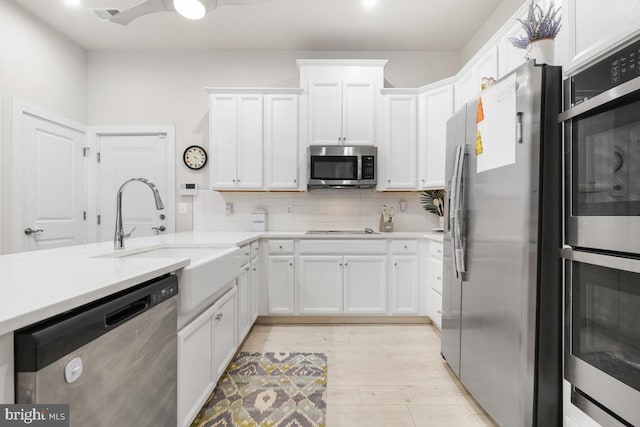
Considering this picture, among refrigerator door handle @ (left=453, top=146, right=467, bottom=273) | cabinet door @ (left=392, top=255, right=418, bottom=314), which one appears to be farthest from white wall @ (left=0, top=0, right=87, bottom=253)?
refrigerator door handle @ (left=453, top=146, right=467, bottom=273)

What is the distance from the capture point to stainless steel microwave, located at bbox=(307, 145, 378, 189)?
3.39 m

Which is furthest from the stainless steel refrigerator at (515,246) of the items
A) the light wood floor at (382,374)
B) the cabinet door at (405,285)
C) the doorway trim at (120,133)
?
the doorway trim at (120,133)

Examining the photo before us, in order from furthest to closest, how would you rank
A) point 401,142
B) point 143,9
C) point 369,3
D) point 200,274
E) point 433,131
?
point 401,142, point 433,131, point 369,3, point 143,9, point 200,274

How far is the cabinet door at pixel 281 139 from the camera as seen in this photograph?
11.3ft

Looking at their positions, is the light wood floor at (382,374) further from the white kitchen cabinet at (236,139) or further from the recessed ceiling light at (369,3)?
the recessed ceiling light at (369,3)

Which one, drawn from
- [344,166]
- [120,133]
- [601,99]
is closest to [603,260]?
[601,99]

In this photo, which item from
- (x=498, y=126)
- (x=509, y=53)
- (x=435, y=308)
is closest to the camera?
(x=498, y=126)

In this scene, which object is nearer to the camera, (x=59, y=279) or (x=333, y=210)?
(x=59, y=279)

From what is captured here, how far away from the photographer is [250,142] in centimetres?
346

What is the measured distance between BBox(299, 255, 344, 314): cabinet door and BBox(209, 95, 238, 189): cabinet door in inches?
47.6

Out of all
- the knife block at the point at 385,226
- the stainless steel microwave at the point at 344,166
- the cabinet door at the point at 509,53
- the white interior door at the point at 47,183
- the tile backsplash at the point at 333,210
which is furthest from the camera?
the tile backsplash at the point at 333,210

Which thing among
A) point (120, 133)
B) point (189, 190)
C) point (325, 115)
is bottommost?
point (189, 190)

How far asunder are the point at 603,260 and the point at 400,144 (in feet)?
8.28

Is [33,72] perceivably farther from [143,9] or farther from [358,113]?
[358,113]
